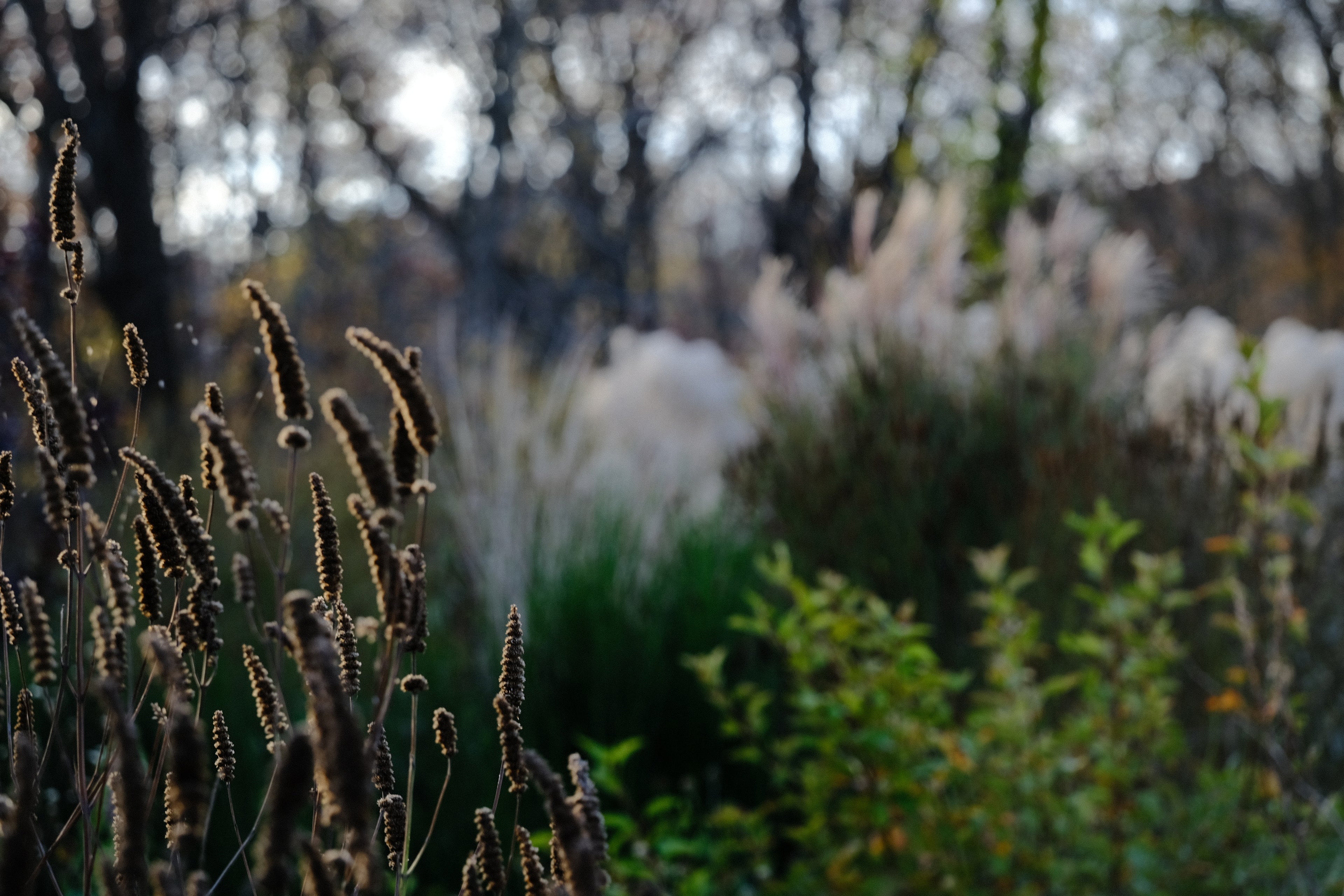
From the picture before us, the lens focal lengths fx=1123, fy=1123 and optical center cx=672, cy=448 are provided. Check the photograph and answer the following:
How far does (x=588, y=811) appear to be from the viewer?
32.2 inches

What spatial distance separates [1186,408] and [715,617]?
5.28ft

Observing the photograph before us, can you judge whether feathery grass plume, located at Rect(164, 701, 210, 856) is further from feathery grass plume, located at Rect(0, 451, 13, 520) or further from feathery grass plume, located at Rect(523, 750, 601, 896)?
feathery grass plume, located at Rect(0, 451, 13, 520)

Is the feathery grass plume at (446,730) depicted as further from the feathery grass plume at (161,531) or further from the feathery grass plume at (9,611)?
the feathery grass plume at (9,611)

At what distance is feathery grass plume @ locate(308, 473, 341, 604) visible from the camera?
86cm

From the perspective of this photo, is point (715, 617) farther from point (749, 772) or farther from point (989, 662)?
point (989, 662)

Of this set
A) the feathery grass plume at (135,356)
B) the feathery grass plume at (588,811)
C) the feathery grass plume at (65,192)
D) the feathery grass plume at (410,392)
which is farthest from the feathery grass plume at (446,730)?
the feathery grass plume at (65,192)

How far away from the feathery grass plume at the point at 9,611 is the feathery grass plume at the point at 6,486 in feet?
0.18

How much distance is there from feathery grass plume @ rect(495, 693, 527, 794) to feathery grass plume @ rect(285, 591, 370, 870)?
15cm

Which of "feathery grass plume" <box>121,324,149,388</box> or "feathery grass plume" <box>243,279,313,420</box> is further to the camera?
"feathery grass plume" <box>121,324,149,388</box>

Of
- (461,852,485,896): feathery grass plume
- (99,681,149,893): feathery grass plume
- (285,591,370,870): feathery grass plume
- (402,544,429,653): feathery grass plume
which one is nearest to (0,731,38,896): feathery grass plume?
(99,681,149,893): feathery grass plume

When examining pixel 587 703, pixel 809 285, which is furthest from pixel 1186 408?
pixel 809 285

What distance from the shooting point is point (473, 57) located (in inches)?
490

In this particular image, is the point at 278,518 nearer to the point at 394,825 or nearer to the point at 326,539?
the point at 326,539

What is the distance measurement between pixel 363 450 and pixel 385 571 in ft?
0.32
